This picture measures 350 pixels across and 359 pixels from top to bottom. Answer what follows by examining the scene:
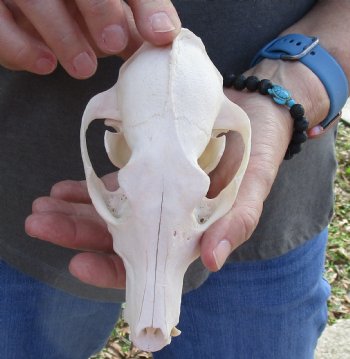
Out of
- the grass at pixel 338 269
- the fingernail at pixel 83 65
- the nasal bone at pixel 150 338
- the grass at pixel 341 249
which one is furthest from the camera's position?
the grass at pixel 341 249

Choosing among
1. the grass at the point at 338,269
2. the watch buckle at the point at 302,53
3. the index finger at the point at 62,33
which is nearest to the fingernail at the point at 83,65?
the index finger at the point at 62,33

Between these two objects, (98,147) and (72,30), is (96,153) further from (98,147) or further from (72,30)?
(72,30)

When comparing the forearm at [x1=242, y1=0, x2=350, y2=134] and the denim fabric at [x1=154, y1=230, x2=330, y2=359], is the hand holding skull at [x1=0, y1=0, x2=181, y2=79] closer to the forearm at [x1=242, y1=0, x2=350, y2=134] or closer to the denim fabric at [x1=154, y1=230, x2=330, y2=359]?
the forearm at [x1=242, y1=0, x2=350, y2=134]

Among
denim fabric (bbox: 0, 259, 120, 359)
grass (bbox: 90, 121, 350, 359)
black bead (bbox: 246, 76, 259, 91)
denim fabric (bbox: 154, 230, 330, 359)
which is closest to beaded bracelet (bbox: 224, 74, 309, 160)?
black bead (bbox: 246, 76, 259, 91)

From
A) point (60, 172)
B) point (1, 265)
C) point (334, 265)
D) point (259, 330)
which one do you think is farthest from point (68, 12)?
point (334, 265)

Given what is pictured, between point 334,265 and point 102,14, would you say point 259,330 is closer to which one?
point 102,14

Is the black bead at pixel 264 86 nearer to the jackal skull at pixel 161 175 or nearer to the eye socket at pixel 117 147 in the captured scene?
the jackal skull at pixel 161 175

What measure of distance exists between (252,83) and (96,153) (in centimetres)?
39

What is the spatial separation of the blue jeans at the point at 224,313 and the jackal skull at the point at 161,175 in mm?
608

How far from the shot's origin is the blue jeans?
1605mm

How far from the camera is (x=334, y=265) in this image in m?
3.07

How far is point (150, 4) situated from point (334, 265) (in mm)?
2288

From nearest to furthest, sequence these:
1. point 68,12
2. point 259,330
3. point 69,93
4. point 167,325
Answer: point 167,325 → point 68,12 → point 69,93 → point 259,330

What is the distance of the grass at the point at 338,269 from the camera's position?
2.72m
